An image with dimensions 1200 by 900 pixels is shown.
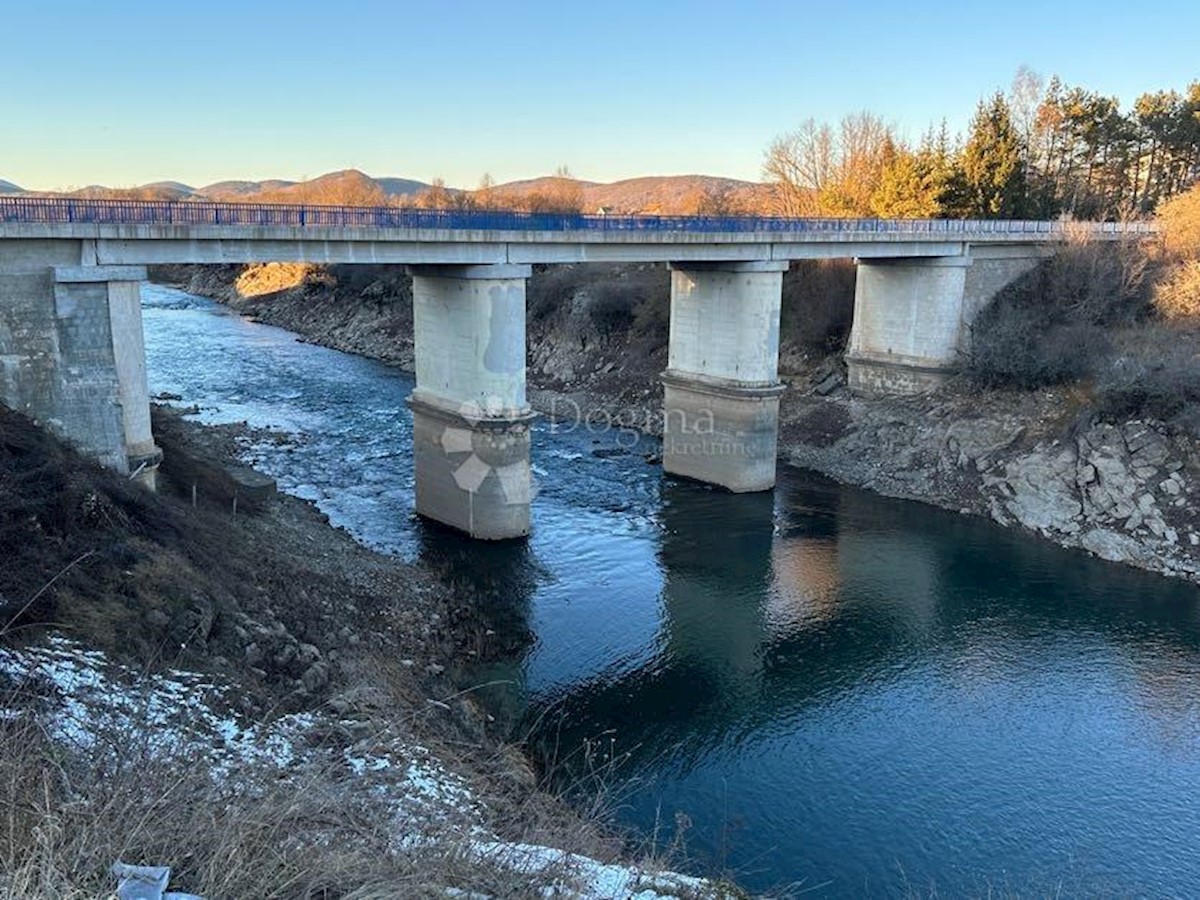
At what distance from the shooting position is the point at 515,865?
6.57 meters

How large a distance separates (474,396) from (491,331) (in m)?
1.84

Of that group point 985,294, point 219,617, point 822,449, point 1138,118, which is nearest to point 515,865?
point 219,617

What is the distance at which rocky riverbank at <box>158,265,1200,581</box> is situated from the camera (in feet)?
86.2

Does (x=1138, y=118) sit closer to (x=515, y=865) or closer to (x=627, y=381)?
(x=627, y=381)

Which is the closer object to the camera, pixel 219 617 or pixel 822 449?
pixel 219 617

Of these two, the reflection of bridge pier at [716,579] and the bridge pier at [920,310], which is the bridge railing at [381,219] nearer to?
the bridge pier at [920,310]

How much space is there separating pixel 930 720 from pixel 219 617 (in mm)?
13088

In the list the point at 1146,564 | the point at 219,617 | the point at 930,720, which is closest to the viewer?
the point at 219,617

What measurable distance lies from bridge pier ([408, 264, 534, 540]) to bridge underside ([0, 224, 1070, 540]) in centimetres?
5

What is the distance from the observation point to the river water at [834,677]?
13.7m

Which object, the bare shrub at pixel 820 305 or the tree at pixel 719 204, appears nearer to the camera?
the bare shrub at pixel 820 305

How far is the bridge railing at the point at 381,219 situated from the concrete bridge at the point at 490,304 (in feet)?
0.18

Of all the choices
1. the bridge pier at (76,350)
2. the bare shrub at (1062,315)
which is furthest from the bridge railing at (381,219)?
the bare shrub at (1062,315)

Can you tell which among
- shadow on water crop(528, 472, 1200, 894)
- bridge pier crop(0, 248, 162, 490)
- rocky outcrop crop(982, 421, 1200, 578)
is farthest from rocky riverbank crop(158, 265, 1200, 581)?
bridge pier crop(0, 248, 162, 490)
